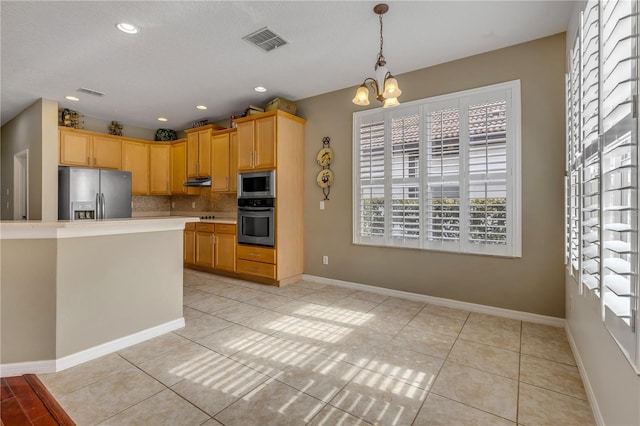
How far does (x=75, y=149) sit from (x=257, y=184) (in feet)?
10.3

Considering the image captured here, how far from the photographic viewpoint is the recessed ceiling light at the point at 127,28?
271 centimetres

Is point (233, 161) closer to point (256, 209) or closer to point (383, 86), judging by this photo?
point (256, 209)

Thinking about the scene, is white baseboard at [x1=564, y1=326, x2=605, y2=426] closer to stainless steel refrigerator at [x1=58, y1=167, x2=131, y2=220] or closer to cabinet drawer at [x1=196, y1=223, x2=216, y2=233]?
cabinet drawer at [x1=196, y1=223, x2=216, y2=233]

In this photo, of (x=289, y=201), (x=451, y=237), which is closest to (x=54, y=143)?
(x=289, y=201)

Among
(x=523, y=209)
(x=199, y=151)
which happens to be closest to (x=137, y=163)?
(x=199, y=151)

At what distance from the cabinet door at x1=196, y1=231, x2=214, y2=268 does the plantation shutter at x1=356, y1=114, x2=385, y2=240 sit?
8.23 feet

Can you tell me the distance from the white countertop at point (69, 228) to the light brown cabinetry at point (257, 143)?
1917 millimetres

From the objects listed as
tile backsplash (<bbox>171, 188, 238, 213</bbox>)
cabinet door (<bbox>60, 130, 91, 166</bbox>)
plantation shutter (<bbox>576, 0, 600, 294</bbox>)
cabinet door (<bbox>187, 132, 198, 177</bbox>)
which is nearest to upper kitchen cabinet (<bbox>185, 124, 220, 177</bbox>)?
cabinet door (<bbox>187, 132, 198, 177</bbox>)

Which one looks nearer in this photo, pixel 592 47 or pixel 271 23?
pixel 592 47

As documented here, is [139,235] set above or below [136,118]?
below

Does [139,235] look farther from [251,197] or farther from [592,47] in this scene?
[592,47]

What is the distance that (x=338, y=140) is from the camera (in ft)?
14.0

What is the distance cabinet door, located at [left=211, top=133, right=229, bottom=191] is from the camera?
5.23m

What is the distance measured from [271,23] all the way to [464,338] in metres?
3.18
